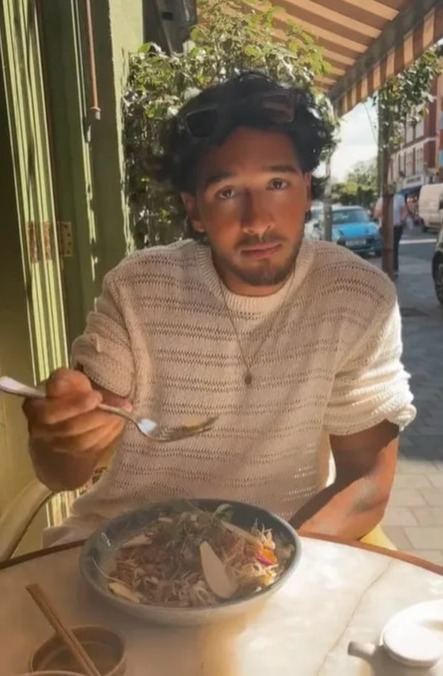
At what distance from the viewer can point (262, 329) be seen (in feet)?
5.68

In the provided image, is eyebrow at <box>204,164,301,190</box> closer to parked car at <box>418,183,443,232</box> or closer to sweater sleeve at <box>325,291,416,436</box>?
sweater sleeve at <box>325,291,416,436</box>

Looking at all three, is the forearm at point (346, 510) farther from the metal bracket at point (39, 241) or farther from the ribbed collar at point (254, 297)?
the metal bracket at point (39, 241)

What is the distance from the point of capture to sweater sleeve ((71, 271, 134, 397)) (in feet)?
5.57

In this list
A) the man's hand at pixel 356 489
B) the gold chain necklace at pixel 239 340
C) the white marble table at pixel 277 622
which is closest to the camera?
the white marble table at pixel 277 622

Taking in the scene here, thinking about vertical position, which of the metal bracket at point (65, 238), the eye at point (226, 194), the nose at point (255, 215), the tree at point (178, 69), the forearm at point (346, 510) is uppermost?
the tree at point (178, 69)

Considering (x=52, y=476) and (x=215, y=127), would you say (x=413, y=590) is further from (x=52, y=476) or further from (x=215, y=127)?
(x=215, y=127)

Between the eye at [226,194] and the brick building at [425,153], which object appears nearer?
the eye at [226,194]

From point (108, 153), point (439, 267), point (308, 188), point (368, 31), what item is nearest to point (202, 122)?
point (308, 188)

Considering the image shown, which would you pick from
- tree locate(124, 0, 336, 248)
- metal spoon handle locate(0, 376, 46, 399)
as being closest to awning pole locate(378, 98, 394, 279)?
tree locate(124, 0, 336, 248)

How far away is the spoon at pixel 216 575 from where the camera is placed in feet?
3.80

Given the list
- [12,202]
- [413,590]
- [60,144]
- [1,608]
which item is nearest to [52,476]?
[1,608]

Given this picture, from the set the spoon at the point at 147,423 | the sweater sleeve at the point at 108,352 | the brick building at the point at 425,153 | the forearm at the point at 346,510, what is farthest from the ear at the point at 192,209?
the brick building at the point at 425,153

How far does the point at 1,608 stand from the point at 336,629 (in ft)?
1.76

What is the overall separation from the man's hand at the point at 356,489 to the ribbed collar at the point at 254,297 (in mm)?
365
